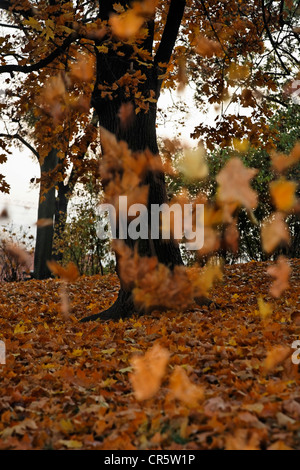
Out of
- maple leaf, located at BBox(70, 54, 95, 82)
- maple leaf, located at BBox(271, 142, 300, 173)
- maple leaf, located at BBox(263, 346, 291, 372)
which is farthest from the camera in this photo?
maple leaf, located at BBox(271, 142, 300, 173)

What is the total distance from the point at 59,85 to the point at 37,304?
13.4ft

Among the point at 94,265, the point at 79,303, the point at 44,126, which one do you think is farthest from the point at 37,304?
the point at 94,265

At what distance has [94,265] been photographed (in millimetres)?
14461

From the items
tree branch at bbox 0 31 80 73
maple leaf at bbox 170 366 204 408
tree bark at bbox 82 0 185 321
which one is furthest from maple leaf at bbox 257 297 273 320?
tree branch at bbox 0 31 80 73

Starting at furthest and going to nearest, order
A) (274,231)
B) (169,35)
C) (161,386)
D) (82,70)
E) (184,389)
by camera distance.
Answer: (274,231), (82,70), (169,35), (161,386), (184,389)

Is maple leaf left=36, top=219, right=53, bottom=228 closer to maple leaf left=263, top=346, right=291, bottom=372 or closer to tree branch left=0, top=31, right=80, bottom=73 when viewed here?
tree branch left=0, top=31, right=80, bottom=73

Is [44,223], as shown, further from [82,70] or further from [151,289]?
[151,289]

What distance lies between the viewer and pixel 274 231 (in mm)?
13367

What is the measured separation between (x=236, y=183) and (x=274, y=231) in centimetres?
173

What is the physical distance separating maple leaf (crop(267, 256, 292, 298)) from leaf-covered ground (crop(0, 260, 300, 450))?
1.39 metres

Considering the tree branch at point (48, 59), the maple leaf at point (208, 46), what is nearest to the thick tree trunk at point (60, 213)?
the maple leaf at point (208, 46)

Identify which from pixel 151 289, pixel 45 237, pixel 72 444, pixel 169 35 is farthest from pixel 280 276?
pixel 45 237

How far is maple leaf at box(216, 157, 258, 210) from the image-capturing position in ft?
43.2

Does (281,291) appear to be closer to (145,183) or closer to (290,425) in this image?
(145,183)
